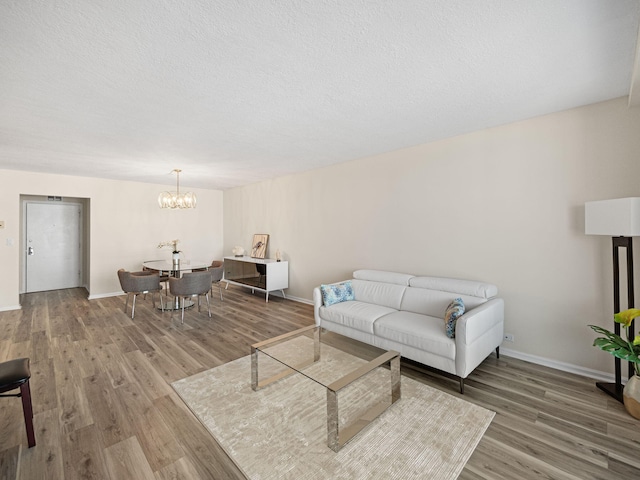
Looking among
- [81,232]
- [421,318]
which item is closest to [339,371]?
[421,318]

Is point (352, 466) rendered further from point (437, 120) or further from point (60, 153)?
point (60, 153)

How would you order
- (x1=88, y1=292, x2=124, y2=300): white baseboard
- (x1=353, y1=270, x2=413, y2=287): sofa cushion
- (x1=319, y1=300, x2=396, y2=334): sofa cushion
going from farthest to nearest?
1. (x1=88, y1=292, x2=124, y2=300): white baseboard
2. (x1=353, y1=270, x2=413, y2=287): sofa cushion
3. (x1=319, y1=300, x2=396, y2=334): sofa cushion

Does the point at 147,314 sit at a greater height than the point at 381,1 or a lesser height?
lesser

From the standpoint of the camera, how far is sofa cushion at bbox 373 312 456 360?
8.44 ft

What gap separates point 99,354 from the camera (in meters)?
3.27

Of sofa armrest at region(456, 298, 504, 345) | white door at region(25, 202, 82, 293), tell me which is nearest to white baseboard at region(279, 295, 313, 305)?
sofa armrest at region(456, 298, 504, 345)

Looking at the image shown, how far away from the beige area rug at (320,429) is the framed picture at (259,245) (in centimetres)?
374

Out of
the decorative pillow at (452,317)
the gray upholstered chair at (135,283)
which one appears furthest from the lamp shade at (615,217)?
the gray upholstered chair at (135,283)

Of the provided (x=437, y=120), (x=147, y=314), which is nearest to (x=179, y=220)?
(x=147, y=314)

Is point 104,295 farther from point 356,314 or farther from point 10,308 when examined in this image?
point 356,314

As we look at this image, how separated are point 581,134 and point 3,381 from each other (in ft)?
16.2

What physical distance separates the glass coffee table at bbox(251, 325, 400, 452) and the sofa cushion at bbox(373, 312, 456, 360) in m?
0.26

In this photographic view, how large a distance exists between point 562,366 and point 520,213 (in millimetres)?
1595

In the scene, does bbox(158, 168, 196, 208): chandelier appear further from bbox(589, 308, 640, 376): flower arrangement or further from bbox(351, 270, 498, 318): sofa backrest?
A: bbox(589, 308, 640, 376): flower arrangement
